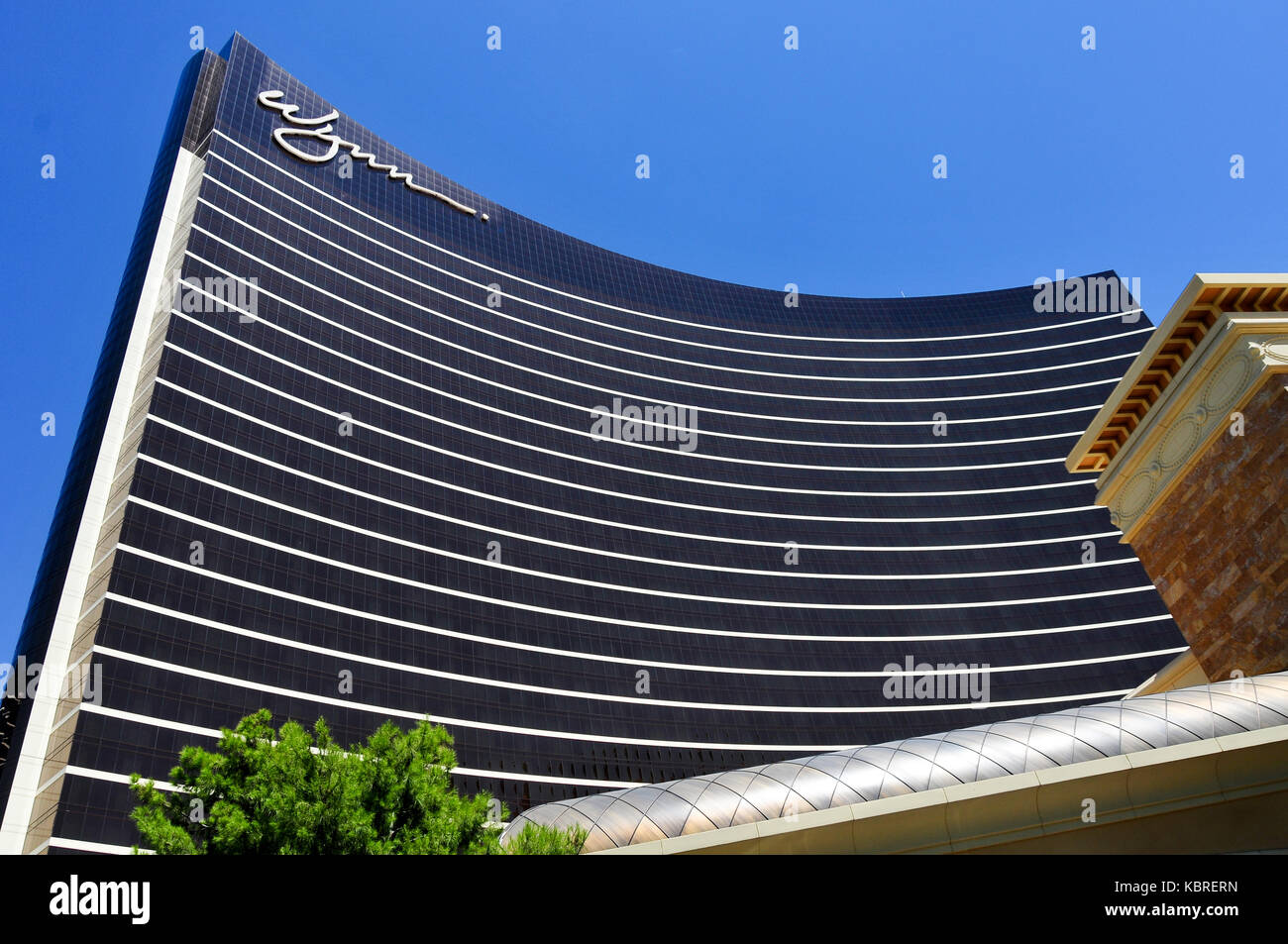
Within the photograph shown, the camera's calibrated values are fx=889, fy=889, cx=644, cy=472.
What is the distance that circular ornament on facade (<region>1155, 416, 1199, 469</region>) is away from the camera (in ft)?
98.1

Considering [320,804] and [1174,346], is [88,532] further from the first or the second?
[1174,346]

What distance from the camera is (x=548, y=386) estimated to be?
87875mm

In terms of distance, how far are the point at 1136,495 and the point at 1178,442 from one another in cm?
287

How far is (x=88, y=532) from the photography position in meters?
53.5

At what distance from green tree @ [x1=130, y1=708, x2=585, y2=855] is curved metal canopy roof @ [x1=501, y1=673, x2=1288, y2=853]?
2.13m

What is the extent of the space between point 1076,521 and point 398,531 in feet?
211

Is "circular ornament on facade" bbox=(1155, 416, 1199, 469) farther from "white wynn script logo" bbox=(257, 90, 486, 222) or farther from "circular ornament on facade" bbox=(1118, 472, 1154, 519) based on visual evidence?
"white wynn script logo" bbox=(257, 90, 486, 222)

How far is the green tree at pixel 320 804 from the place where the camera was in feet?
57.1

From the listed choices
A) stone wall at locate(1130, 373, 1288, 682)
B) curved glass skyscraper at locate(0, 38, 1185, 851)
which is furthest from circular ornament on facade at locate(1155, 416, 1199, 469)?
curved glass skyscraper at locate(0, 38, 1185, 851)

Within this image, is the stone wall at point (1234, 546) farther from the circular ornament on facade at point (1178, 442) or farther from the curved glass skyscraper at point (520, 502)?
the curved glass skyscraper at point (520, 502)

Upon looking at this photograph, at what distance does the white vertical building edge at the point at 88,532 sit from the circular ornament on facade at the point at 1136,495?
164 ft
